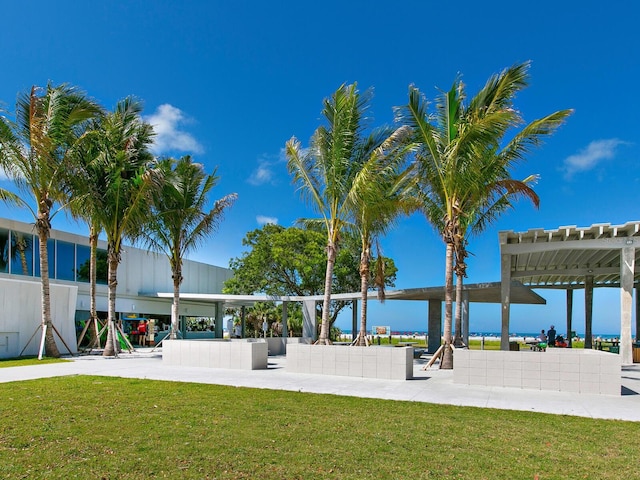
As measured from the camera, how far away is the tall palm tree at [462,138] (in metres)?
13.8

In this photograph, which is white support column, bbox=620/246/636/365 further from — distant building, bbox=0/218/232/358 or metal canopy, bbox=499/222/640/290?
distant building, bbox=0/218/232/358

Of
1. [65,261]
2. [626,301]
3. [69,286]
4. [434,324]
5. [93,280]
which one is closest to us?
[626,301]

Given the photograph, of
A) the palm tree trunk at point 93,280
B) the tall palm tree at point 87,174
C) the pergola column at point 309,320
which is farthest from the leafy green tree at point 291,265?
the tall palm tree at point 87,174

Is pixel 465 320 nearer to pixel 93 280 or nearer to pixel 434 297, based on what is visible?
pixel 434 297

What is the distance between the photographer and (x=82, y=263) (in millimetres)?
26172

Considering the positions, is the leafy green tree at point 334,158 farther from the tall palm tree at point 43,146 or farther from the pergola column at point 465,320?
the tall palm tree at point 43,146

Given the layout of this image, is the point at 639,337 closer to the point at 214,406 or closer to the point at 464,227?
the point at 464,227

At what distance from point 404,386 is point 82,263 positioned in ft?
67.8

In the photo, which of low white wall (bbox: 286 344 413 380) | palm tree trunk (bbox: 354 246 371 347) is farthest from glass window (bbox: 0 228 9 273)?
palm tree trunk (bbox: 354 246 371 347)

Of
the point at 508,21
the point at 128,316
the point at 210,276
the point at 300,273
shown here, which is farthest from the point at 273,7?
the point at 210,276

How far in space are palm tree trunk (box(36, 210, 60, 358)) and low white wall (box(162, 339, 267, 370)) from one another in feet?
17.9

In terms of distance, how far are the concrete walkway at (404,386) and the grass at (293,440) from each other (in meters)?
0.93

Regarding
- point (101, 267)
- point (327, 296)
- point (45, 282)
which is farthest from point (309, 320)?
point (45, 282)

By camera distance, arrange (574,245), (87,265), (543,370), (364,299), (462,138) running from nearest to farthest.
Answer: (543,370) < (462,138) < (574,245) < (364,299) < (87,265)
